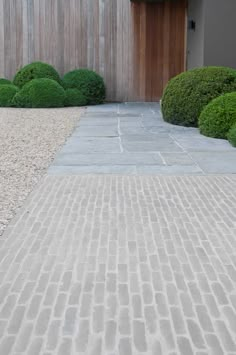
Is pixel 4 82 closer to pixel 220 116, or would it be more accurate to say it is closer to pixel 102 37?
pixel 102 37

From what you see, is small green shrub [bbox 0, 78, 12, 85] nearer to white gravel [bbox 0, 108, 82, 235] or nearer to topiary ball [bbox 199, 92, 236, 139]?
Answer: white gravel [bbox 0, 108, 82, 235]

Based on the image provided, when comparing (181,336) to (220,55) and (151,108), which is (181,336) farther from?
(151,108)

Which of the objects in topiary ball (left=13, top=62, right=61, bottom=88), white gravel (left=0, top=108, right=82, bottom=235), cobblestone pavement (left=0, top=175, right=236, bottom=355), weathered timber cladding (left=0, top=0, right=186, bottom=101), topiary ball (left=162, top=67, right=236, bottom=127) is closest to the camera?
cobblestone pavement (left=0, top=175, right=236, bottom=355)

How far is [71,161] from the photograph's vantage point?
6855mm

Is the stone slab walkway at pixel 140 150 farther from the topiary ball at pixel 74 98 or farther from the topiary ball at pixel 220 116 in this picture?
the topiary ball at pixel 74 98

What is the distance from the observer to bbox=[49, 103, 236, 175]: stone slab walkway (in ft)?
21.1

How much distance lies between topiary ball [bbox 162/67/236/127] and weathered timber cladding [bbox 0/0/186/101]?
17.6 ft

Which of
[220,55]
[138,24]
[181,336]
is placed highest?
[138,24]

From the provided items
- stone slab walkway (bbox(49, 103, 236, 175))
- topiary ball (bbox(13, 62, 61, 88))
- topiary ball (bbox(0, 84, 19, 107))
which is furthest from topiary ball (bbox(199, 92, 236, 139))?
topiary ball (bbox(0, 84, 19, 107))

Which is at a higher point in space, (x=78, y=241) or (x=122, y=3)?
(x=122, y=3)

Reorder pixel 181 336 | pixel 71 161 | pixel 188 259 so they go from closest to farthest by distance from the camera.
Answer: pixel 181 336
pixel 188 259
pixel 71 161

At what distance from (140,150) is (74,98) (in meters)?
6.82

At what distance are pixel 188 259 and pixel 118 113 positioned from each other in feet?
31.0

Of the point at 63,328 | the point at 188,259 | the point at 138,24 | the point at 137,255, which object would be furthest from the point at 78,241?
the point at 138,24
